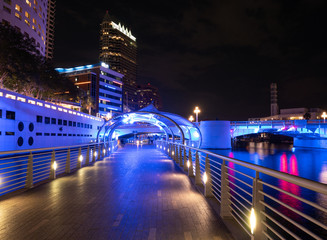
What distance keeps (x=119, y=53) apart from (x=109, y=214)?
179607 mm

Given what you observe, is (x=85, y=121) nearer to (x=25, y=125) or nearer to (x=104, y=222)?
(x=25, y=125)

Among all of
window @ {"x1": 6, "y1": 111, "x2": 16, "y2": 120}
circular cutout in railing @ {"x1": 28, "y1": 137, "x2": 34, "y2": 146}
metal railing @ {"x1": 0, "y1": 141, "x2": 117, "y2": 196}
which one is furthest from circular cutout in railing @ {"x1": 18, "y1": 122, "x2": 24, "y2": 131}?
metal railing @ {"x1": 0, "y1": 141, "x2": 117, "y2": 196}

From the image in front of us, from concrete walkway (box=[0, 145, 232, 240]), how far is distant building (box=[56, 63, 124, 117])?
82909 mm

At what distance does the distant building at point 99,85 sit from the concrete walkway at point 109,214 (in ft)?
272

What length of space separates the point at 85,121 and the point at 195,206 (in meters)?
53.8

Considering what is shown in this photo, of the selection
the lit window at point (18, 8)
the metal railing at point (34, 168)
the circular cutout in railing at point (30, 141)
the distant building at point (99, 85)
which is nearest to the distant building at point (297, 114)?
the distant building at point (99, 85)

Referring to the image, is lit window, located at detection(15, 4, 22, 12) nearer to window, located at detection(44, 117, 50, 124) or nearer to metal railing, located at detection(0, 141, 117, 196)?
window, located at detection(44, 117, 50, 124)

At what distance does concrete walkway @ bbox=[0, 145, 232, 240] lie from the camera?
3.88 meters

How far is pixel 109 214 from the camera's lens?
486 cm

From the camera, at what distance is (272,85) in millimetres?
130000

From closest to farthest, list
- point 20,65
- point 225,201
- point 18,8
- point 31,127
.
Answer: point 225,201, point 31,127, point 20,65, point 18,8

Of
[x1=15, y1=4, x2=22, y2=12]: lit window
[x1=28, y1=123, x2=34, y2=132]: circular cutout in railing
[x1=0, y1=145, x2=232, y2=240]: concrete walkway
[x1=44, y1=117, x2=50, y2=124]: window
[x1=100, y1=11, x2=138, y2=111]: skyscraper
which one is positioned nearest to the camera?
[x1=0, y1=145, x2=232, y2=240]: concrete walkway

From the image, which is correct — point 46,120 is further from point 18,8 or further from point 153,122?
point 18,8

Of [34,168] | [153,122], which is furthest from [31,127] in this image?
[34,168]
